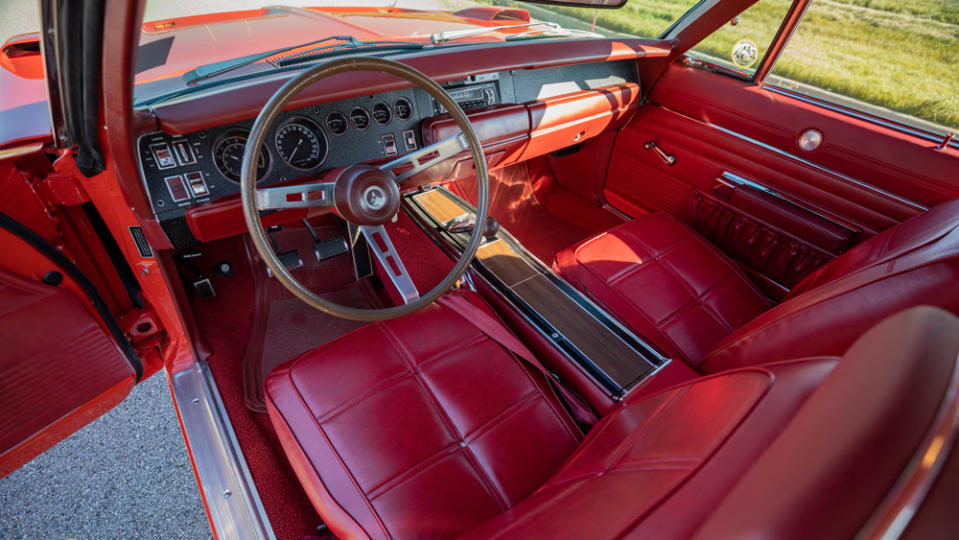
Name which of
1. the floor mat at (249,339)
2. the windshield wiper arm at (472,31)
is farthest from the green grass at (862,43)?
the floor mat at (249,339)

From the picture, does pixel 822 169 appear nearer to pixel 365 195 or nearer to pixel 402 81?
pixel 402 81

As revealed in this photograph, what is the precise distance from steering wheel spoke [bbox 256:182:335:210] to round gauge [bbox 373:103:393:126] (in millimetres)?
571

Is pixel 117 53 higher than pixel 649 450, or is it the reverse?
pixel 117 53

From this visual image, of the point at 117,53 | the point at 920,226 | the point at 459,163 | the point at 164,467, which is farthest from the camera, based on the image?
the point at 459,163

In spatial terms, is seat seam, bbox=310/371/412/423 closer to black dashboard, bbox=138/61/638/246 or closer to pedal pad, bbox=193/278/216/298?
black dashboard, bbox=138/61/638/246

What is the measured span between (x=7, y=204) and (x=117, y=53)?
0.63 metres

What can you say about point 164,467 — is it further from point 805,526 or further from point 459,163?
point 805,526

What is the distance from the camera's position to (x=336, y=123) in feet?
5.11

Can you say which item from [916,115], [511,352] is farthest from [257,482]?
[916,115]

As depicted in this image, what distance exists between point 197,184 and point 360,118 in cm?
56

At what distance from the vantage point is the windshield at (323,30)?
1417 mm

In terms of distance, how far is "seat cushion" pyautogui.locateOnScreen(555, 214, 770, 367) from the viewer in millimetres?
1576

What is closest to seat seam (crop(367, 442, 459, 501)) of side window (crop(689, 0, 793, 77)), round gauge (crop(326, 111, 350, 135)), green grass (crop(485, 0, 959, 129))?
round gauge (crop(326, 111, 350, 135))

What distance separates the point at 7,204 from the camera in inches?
45.6
